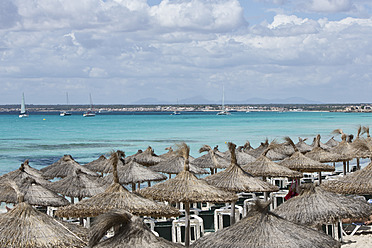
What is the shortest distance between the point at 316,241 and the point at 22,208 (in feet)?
9.47

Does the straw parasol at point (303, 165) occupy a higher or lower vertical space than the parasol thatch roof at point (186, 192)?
lower

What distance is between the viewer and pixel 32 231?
16.8 ft

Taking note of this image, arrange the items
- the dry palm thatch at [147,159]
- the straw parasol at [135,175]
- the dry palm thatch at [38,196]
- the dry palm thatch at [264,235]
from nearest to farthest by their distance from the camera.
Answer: the dry palm thatch at [264,235], the dry palm thatch at [38,196], the straw parasol at [135,175], the dry palm thatch at [147,159]

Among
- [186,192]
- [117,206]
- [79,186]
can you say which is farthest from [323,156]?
[117,206]

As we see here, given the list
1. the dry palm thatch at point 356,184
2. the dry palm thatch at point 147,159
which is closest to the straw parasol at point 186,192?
the dry palm thatch at point 356,184

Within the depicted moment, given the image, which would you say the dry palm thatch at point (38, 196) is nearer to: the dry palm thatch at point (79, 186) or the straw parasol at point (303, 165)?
the dry palm thatch at point (79, 186)

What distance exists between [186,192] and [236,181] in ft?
5.36

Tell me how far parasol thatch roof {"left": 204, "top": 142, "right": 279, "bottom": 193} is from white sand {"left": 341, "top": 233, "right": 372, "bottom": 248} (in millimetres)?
1765

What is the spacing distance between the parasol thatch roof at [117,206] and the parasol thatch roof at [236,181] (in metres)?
2.16

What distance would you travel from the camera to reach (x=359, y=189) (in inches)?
317

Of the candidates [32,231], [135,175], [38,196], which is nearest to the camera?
[32,231]

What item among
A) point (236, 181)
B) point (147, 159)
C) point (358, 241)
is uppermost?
point (236, 181)

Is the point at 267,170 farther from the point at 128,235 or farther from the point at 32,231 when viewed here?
the point at 128,235

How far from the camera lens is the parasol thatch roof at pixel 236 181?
8844 millimetres
